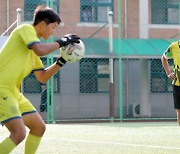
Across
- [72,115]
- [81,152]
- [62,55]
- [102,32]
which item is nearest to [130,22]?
[102,32]

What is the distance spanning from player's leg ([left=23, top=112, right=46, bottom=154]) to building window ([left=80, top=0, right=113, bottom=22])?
59.7ft

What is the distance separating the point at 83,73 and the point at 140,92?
2473mm

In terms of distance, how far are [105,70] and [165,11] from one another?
3.77 metres

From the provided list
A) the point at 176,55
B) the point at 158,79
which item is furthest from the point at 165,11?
the point at 176,55

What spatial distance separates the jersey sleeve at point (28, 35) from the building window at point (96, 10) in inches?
729

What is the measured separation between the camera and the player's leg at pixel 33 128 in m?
5.91

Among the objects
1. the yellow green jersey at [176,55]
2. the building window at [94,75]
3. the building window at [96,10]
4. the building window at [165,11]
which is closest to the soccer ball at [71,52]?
the yellow green jersey at [176,55]

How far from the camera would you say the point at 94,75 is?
77.9 ft

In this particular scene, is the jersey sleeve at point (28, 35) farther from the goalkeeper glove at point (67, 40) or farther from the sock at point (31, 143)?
the sock at point (31, 143)

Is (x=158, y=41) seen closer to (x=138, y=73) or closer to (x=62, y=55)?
(x=138, y=73)

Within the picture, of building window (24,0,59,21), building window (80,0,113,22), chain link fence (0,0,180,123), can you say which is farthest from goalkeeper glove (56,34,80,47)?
building window (80,0,113,22)

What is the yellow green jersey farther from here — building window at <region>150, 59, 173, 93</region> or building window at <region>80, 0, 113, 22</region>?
building window at <region>80, 0, 113, 22</region>

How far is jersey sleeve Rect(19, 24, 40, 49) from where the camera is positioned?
548 cm

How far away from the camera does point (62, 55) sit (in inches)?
248
